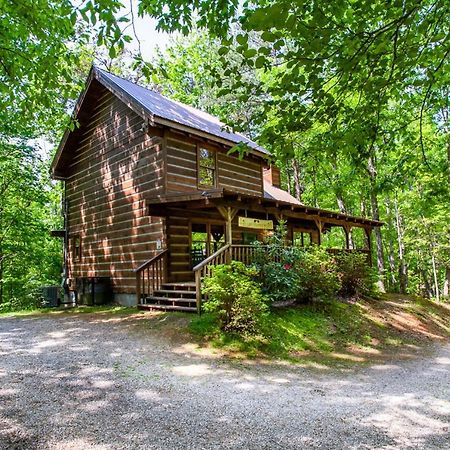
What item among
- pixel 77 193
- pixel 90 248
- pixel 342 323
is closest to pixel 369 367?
pixel 342 323

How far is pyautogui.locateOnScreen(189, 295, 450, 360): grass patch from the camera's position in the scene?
25.2 ft

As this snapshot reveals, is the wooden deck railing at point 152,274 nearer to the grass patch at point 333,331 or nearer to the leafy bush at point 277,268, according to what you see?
the leafy bush at point 277,268

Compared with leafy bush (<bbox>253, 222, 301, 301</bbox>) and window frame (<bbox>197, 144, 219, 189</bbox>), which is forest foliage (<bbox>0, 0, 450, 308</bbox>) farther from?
window frame (<bbox>197, 144, 219, 189</bbox>)

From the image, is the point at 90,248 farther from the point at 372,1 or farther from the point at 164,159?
the point at 372,1

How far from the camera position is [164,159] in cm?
1194

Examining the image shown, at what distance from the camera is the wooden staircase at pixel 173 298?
10039 mm

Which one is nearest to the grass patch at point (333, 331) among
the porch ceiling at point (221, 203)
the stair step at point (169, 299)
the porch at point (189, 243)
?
the stair step at point (169, 299)

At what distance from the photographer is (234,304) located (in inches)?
313

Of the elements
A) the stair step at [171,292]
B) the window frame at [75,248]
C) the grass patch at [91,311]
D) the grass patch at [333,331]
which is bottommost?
the grass patch at [333,331]

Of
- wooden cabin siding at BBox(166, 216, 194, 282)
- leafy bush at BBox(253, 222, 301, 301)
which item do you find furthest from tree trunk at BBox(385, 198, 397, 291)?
wooden cabin siding at BBox(166, 216, 194, 282)

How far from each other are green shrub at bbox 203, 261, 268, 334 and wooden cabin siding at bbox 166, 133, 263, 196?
16.0ft

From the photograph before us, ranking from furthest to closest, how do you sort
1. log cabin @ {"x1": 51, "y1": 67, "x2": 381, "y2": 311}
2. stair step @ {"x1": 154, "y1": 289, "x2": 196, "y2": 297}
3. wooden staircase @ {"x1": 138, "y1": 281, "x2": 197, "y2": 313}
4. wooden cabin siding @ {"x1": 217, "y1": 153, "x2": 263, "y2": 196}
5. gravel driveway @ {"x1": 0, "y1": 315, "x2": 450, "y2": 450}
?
wooden cabin siding @ {"x1": 217, "y1": 153, "x2": 263, "y2": 196} → log cabin @ {"x1": 51, "y1": 67, "x2": 381, "y2": 311} → stair step @ {"x1": 154, "y1": 289, "x2": 196, "y2": 297} → wooden staircase @ {"x1": 138, "y1": 281, "x2": 197, "y2": 313} → gravel driveway @ {"x1": 0, "y1": 315, "x2": 450, "y2": 450}

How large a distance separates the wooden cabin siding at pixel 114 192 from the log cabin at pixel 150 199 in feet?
0.13

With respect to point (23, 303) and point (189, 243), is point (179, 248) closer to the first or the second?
point (189, 243)
